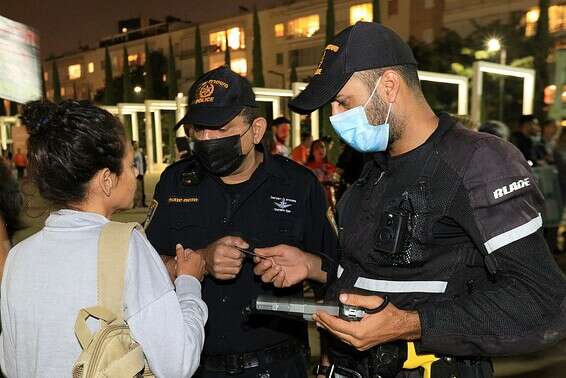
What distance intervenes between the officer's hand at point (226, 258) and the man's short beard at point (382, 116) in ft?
2.60

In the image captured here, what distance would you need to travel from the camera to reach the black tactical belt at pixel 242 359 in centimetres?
232

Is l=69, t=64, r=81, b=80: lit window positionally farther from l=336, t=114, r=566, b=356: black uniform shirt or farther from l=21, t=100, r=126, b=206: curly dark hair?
l=336, t=114, r=566, b=356: black uniform shirt

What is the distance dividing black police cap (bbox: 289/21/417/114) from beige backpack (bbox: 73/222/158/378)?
79cm

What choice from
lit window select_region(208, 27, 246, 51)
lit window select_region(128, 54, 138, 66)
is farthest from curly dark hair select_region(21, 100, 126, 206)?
lit window select_region(128, 54, 138, 66)

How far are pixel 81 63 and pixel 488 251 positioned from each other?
72.9 metres

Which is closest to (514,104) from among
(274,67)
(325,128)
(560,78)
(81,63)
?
(325,128)

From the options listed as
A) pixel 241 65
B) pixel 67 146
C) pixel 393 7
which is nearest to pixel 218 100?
pixel 67 146

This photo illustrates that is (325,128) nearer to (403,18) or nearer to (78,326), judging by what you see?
(403,18)

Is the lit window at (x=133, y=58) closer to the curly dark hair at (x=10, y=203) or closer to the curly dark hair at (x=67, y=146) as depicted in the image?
the curly dark hair at (x=10, y=203)

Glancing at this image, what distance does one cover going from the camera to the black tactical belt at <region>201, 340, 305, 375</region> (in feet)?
7.61

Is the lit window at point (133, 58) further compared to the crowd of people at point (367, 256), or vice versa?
the lit window at point (133, 58)

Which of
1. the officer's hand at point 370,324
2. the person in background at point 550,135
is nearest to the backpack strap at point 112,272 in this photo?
the officer's hand at point 370,324

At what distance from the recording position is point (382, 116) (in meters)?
1.76

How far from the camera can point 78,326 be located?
1.38 m
